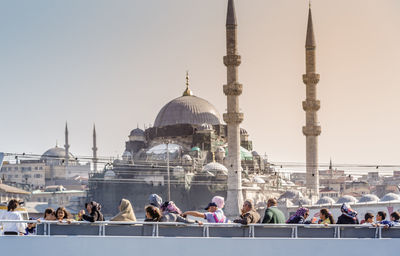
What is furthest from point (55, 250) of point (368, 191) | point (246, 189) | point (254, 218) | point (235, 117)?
point (368, 191)

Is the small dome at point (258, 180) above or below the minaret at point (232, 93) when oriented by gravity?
below

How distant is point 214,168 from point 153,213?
160ft

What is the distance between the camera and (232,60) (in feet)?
150

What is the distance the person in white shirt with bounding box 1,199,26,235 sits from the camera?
344 inches

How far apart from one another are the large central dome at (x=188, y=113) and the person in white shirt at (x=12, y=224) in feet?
193

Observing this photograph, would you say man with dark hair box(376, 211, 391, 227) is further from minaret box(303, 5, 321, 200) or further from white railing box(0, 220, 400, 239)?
minaret box(303, 5, 321, 200)

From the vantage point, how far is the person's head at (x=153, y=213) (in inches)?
336

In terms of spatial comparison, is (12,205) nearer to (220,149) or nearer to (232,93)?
(232,93)

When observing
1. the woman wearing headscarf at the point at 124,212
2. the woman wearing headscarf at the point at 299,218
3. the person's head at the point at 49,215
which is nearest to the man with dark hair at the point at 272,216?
the woman wearing headscarf at the point at 299,218

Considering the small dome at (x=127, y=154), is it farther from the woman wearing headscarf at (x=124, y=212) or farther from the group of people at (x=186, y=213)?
the woman wearing headscarf at (x=124, y=212)

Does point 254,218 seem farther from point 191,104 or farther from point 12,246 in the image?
point 191,104

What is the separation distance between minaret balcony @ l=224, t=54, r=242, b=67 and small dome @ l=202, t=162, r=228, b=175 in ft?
42.9

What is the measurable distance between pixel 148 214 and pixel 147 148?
59040 millimetres

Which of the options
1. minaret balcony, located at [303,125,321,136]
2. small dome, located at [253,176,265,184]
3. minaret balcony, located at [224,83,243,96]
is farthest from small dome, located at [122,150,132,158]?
minaret balcony, located at [224,83,243,96]
